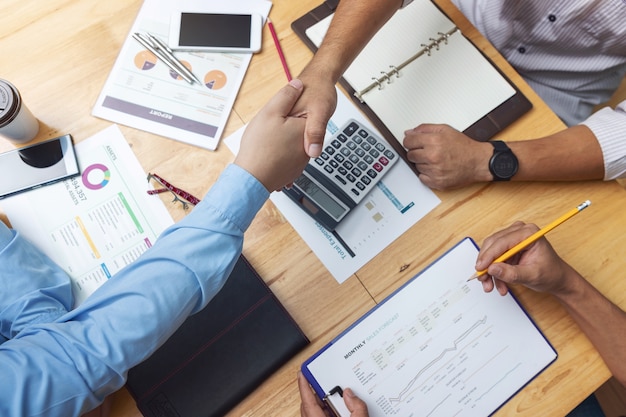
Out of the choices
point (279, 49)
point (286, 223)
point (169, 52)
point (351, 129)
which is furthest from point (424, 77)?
point (169, 52)

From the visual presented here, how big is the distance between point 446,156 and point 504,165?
11cm

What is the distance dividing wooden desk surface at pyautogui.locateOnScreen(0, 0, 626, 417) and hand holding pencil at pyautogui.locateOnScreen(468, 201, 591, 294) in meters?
0.06

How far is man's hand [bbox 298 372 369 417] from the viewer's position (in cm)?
74

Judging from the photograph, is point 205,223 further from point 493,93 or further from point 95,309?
point 493,93

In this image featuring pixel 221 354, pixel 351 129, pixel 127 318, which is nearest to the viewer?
pixel 127 318

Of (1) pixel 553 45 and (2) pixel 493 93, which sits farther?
(1) pixel 553 45

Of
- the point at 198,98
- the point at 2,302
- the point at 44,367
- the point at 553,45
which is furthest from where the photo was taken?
the point at 553,45

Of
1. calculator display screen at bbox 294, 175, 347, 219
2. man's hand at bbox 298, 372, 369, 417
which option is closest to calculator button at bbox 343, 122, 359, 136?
calculator display screen at bbox 294, 175, 347, 219

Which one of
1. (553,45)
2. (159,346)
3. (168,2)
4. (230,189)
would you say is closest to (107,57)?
(168,2)

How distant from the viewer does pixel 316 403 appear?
0.74m

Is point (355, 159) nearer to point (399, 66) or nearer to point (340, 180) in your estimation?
point (340, 180)

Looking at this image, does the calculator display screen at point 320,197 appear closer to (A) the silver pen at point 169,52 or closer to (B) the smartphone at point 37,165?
(A) the silver pen at point 169,52

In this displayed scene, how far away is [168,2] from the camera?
3.14 ft

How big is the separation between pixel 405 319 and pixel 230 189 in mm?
351
